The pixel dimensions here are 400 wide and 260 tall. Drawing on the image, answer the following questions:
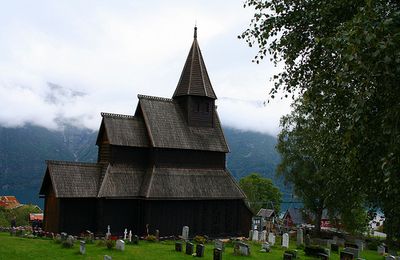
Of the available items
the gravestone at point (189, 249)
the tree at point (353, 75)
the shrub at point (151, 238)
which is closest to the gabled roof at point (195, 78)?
the shrub at point (151, 238)

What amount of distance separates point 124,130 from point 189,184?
575 cm

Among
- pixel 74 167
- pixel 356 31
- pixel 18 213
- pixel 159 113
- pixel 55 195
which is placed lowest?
pixel 18 213

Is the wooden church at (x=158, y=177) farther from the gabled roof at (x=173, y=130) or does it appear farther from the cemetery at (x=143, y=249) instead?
the cemetery at (x=143, y=249)

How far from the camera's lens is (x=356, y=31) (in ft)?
20.2

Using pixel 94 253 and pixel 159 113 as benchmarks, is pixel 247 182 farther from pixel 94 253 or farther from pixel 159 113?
pixel 94 253

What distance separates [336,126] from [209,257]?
12.8 meters

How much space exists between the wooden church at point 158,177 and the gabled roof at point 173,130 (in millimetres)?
73

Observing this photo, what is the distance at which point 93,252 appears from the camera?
68.1 ft

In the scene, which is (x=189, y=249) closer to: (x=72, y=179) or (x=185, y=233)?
(x=185, y=233)

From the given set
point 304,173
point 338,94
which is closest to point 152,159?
point 304,173

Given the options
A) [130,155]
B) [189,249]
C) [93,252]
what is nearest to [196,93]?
[130,155]

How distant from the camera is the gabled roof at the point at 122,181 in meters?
27.6

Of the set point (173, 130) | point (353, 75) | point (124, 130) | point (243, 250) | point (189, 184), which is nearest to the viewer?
point (353, 75)

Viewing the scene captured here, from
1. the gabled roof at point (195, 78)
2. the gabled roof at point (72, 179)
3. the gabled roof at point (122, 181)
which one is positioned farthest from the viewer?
the gabled roof at point (195, 78)
